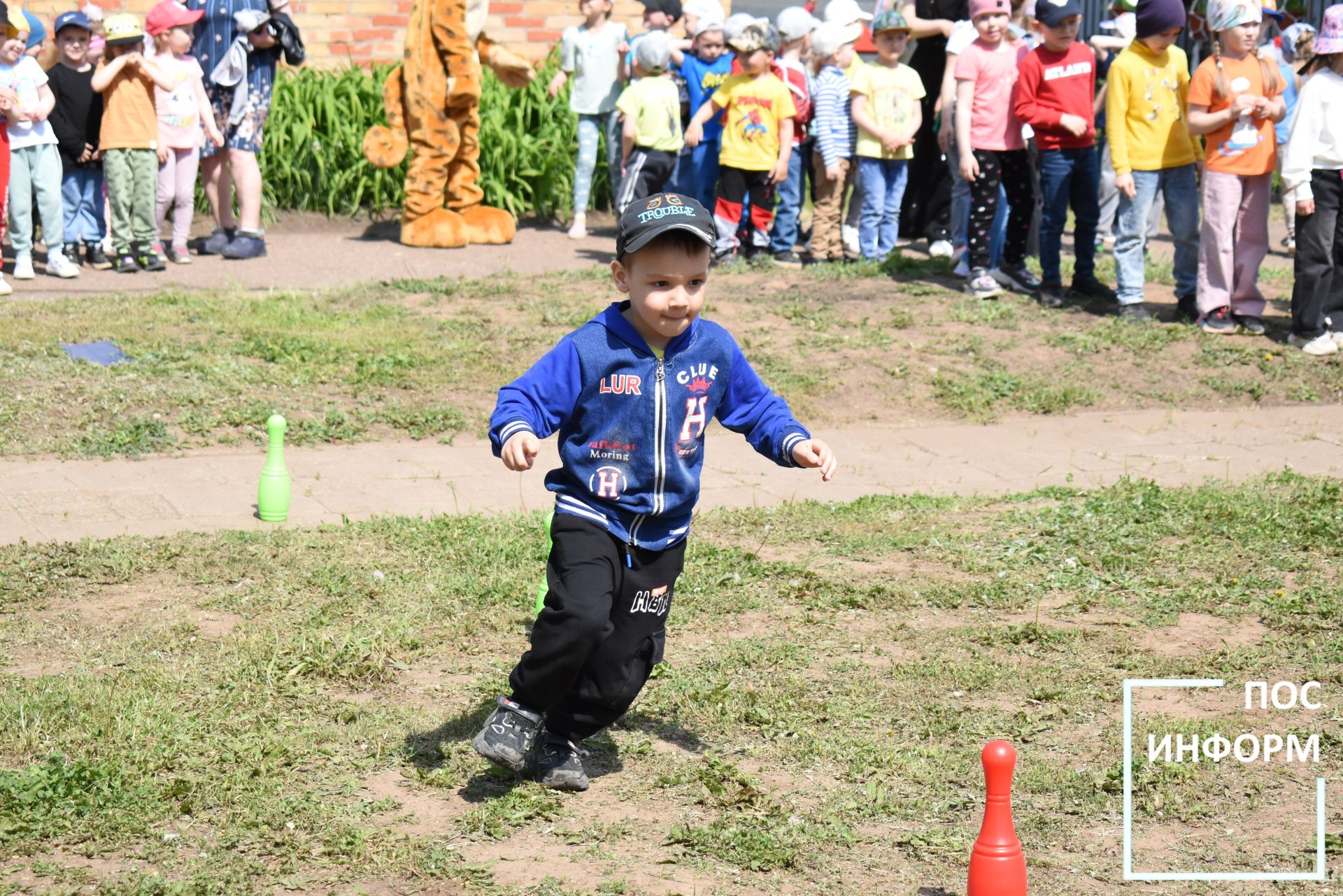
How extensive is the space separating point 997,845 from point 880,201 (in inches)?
366

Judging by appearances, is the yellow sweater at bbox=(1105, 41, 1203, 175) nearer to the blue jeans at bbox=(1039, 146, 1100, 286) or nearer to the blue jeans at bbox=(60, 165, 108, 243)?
the blue jeans at bbox=(1039, 146, 1100, 286)

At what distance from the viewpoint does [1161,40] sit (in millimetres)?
10383

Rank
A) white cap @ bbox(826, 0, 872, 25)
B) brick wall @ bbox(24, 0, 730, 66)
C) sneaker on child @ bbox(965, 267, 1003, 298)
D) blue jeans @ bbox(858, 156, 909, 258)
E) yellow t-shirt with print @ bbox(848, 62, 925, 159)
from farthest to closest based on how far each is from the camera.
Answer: brick wall @ bbox(24, 0, 730, 66) < white cap @ bbox(826, 0, 872, 25) < blue jeans @ bbox(858, 156, 909, 258) < yellow t-shirt with print @ bbox(848, 62, 925, 159) < sneaker on child @ bbox(965, 267, 1003, 298)

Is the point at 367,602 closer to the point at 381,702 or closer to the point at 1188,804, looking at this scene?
the point at 381,702

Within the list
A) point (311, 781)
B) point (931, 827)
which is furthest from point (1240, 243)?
point (311, 781)

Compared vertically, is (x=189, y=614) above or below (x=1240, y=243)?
below

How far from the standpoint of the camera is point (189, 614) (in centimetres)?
562

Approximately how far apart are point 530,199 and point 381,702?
1029 cm

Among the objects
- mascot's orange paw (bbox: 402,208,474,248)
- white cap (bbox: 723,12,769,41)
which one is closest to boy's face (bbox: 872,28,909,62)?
white cap (bbox: 723,12,769,41)

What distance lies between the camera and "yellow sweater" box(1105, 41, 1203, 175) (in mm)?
10414

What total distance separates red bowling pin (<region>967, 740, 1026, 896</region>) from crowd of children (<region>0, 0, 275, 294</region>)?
8848 mm

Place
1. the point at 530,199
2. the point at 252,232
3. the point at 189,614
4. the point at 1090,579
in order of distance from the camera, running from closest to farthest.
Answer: the point at 189,614
the point at 1090,579
the point at 252,232
the point at 530,199

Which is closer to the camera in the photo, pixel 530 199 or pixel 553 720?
pixel 553 720

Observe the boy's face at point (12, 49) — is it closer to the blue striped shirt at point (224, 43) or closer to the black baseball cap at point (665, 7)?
the blue striped shirt at point (224, 43)
